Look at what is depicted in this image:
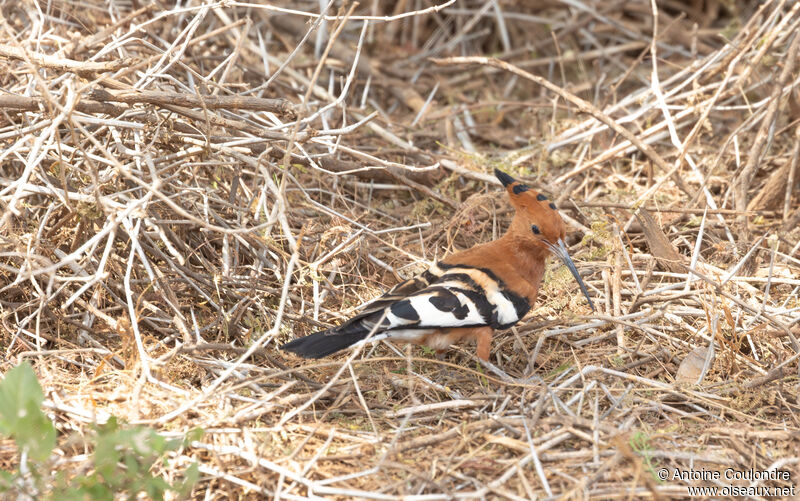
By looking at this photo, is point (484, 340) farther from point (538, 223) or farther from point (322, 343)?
point (322, 343)

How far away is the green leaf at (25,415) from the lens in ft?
7.42

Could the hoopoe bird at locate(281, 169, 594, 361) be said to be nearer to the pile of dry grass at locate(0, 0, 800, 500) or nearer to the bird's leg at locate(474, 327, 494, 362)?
the bird's leg at locate(474, 327, 494, 362)

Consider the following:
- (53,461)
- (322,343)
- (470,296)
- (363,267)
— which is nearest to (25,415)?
(53,461)

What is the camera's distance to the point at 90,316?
11.0 feet

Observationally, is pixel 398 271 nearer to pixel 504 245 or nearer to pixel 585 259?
pixel 504 245

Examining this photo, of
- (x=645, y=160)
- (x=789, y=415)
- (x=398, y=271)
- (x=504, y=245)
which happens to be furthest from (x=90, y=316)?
(x=645, y=160)

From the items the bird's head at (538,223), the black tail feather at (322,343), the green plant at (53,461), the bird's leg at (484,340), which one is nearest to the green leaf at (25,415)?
the green plant at (53,461)

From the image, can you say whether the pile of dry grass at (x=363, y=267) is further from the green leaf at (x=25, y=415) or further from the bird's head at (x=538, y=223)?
the bird's head at (x=538, y=223)

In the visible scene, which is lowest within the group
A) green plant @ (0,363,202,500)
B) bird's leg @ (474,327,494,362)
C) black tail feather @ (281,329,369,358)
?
bird's leg @ (474,327,494,362)

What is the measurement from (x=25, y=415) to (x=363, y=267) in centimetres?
196

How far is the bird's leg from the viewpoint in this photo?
3303mm

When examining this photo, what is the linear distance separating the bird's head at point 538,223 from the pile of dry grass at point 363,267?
32cm

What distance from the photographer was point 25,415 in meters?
2.28

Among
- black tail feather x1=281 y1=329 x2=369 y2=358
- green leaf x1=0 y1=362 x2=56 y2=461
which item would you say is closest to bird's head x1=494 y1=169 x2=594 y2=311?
black tail feather x1=281 y1=329 x2=369 y2=358
